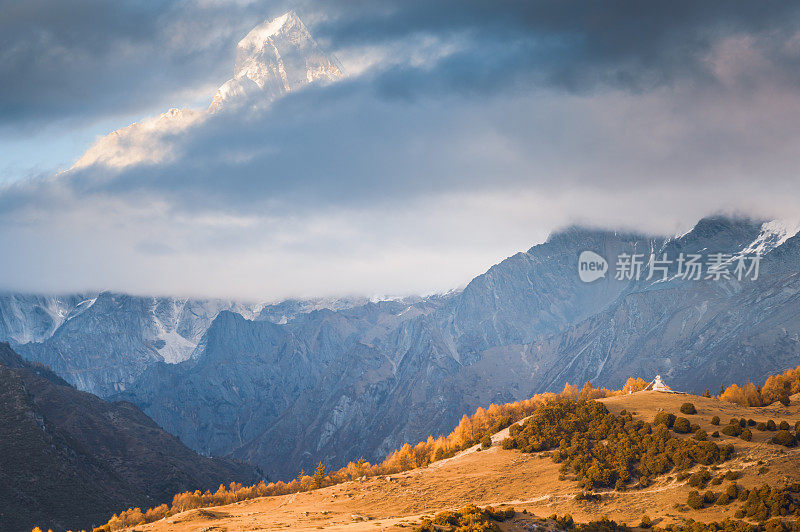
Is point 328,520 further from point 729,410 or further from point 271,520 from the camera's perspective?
point 729,410

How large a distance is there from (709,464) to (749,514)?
27219 millimetres

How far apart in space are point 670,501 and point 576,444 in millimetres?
40081

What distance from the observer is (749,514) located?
131 m

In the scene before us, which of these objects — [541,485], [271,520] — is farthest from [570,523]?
[271,520]

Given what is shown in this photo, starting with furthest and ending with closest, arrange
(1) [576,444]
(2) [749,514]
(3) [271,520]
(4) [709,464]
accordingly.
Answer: (1) [576,444]
(3) [271,520]
(4) [709,464]
(2) [749,514]

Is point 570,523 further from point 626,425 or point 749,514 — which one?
point 626,425

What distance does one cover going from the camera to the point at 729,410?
19562 centimetres

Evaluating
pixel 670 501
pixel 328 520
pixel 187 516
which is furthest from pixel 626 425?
pixel 187 516

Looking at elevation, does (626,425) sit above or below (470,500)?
above

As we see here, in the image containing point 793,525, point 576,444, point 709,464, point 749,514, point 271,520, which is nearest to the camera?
point 793,525

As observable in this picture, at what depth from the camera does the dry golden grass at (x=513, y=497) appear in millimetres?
144375

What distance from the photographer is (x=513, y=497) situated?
170 meters

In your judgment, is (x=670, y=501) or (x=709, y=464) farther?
(x=709, y=464)

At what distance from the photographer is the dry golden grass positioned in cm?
14438
